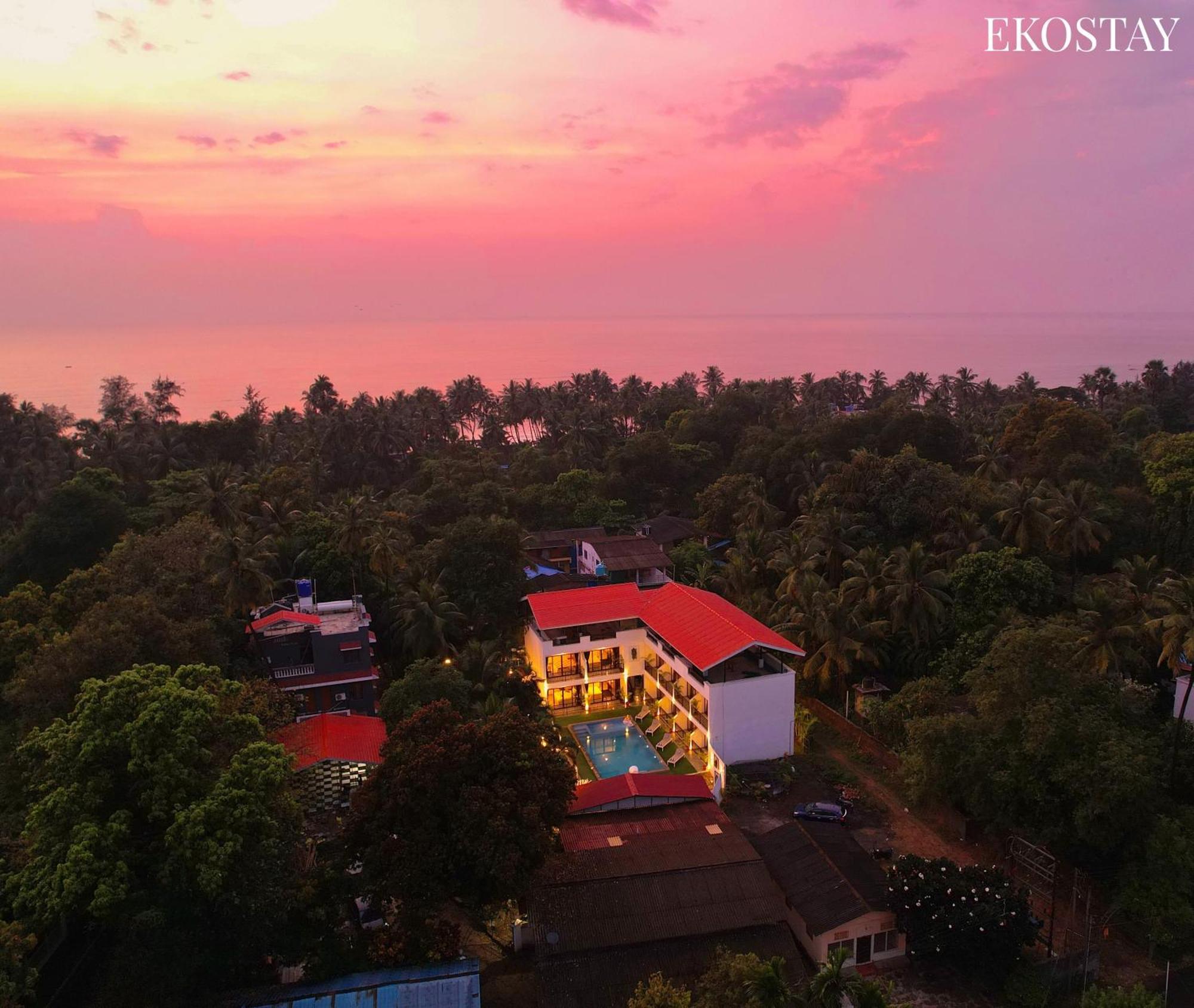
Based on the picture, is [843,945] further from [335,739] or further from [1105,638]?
[335,739]

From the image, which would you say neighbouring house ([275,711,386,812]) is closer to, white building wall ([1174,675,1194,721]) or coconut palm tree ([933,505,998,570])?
white building wall ([1174,675,1194,721])

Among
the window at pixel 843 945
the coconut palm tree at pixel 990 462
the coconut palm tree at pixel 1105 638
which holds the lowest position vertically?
the window at pixel 843 945

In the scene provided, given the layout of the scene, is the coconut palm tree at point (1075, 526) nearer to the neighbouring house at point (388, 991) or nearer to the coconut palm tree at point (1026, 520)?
the coconut palm tree at point (1026, 520)

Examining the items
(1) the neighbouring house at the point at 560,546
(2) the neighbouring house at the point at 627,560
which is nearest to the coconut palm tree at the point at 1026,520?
(2) the neighbouring house at the point at 627,560

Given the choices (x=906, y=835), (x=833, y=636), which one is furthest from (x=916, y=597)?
(x=906, y=835)

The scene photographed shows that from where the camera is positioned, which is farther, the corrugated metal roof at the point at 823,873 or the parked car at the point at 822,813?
the parked car at the point at 822,813

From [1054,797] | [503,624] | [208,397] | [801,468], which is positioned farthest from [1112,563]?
[208,397]

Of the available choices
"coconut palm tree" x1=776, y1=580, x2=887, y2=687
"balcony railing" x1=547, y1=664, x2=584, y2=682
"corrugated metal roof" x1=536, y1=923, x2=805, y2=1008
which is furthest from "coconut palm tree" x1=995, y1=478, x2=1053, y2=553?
"corrugated metal roof" x1=536, y1=923, x2=805, y2=1008
